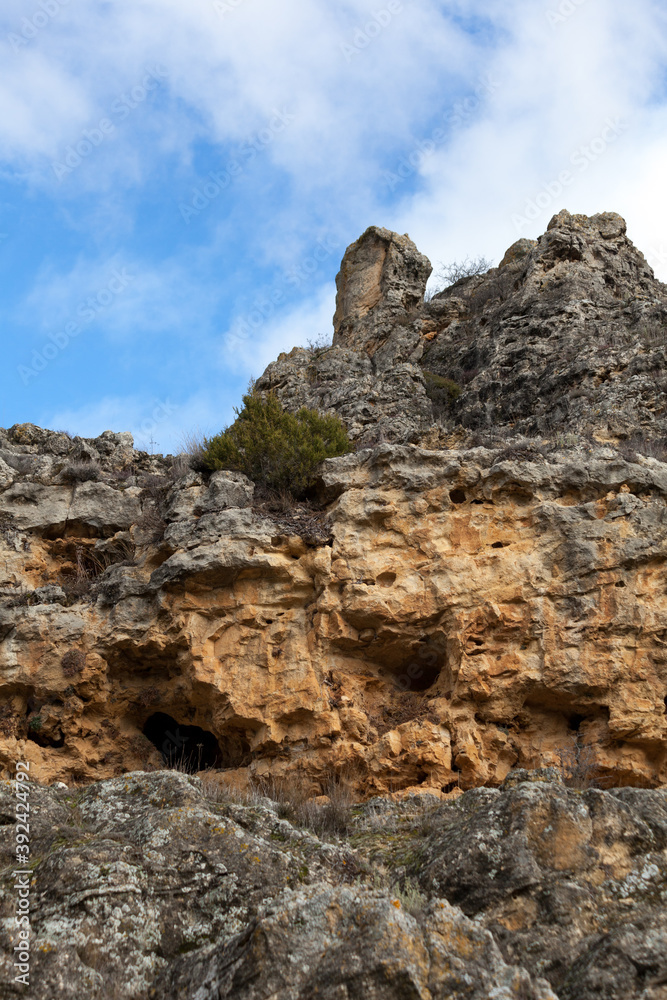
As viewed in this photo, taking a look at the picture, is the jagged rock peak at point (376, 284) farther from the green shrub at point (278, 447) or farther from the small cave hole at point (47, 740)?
the small cave hole at point (47, 740)

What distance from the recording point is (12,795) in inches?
261

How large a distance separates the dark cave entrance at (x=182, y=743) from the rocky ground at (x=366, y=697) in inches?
2.0

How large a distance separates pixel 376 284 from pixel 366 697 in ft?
43.7

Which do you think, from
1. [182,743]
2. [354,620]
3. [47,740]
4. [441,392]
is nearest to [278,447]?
[354,620]

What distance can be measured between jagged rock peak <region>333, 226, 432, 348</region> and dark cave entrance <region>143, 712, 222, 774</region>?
10725mm

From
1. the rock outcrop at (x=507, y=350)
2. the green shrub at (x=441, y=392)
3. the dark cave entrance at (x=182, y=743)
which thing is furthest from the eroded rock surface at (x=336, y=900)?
the green shrub at (x=441, y=392)

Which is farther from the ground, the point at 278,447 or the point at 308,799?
the point at 278,447

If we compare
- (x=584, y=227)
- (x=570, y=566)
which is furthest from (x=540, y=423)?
(x=584, y=227)

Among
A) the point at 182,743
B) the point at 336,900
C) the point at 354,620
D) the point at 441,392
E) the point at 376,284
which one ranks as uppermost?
the point at 376,284

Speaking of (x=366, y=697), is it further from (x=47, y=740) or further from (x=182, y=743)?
(x=47, y=740)

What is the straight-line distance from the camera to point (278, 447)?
1256cm

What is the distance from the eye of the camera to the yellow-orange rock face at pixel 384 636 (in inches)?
375

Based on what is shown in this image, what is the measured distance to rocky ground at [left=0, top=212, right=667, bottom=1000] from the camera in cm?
513

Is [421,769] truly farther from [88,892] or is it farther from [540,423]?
[540,423]
